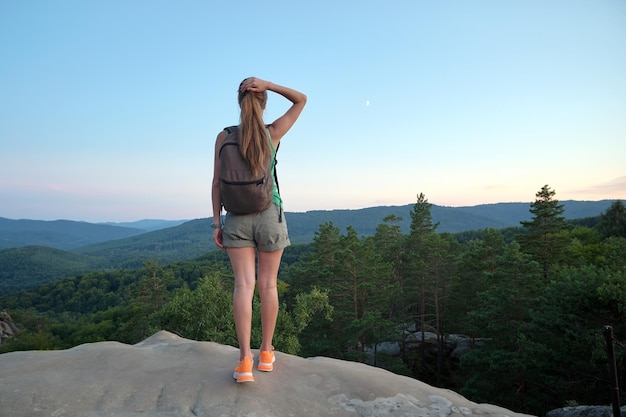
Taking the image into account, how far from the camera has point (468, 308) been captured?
26141mm

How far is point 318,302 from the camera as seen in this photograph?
18.9 metres

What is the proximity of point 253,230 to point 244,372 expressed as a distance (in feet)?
4.23

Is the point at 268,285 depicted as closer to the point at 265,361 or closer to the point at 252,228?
the point at 252,228

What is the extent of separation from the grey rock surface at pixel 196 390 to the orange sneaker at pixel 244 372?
82mm

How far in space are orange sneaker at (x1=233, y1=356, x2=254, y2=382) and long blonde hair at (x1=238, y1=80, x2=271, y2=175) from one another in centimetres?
172

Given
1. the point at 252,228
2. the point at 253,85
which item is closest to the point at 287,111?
the point at 253,85

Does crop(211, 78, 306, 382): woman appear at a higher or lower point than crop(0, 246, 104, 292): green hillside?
higher

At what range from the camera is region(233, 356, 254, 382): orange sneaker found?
3.30 m

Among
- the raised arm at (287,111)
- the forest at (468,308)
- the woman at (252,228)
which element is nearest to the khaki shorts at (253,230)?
the woman at (252,228)

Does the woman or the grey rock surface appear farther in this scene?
the woman

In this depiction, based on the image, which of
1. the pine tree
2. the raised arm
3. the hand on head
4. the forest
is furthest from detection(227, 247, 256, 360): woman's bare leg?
the pine tree

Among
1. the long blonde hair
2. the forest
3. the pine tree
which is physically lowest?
the forest

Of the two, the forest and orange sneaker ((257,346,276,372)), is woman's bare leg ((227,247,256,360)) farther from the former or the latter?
the forest

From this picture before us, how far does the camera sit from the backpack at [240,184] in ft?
10.6
